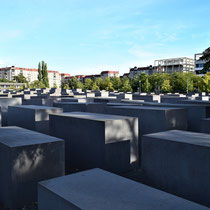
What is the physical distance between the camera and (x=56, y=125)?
30.2 ft

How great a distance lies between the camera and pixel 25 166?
5.48 metres

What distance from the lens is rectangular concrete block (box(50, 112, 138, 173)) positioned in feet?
24.0

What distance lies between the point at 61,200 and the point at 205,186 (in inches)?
133

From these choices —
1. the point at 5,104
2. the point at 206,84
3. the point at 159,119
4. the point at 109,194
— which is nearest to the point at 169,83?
the point at 206,84

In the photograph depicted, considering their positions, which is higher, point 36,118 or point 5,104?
point 5,104

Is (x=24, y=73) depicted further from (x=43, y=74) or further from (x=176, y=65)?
(x=176, y=65)

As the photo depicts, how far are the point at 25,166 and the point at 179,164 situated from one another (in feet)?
11.7

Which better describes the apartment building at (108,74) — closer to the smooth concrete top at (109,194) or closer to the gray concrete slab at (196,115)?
the gray concrete slab at (196,115)

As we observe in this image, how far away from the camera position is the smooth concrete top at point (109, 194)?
314 cm

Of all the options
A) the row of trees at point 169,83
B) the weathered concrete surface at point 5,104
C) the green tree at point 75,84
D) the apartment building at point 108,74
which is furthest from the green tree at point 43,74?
the weathered concrete surface at point 5,104

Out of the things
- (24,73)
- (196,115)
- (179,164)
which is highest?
(24,73)

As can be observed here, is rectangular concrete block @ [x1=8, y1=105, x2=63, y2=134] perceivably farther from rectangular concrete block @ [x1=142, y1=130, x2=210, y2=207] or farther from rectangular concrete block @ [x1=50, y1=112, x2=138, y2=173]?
rectangular concrete block @ [x1=142, y1=130, x2=210, y2=207]

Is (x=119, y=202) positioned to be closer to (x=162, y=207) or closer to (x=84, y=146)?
(x=162, y=207)

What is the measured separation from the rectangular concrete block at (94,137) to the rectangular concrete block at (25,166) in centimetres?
164
